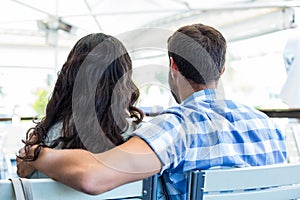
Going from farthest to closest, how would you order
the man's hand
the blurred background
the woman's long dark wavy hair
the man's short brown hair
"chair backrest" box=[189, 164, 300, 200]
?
the blurred background → the man's short brown hair → the woman's long dark wavy hair → the man's hand → "chair backrest" box=[189, 164, 300, 200]

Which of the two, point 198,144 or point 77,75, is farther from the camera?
point 77,75

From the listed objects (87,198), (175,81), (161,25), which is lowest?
(87,198)

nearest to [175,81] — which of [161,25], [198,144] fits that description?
[198,144]

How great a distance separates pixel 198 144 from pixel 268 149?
0.36 meters

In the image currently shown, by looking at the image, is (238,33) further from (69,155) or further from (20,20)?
(69,155)

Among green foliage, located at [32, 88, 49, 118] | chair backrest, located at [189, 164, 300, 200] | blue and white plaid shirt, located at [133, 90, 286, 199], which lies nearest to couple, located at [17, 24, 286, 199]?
blue and white plaid shirt, located at [133, 90, 286, 199]

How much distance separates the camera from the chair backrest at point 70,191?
927 mm

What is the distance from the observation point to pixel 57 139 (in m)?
1.34

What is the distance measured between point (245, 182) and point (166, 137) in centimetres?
25

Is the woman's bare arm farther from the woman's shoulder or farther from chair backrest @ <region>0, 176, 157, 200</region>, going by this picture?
the woman's shoulder

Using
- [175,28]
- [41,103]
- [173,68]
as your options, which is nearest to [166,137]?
[173,68]

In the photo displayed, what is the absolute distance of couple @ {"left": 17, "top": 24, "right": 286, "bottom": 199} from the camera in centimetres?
101

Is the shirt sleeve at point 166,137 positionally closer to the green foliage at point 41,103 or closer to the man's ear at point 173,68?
the man's ear at point 173,68

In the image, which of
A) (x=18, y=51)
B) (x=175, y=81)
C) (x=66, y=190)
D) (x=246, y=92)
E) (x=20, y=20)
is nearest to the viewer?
(x=66, y=190)
